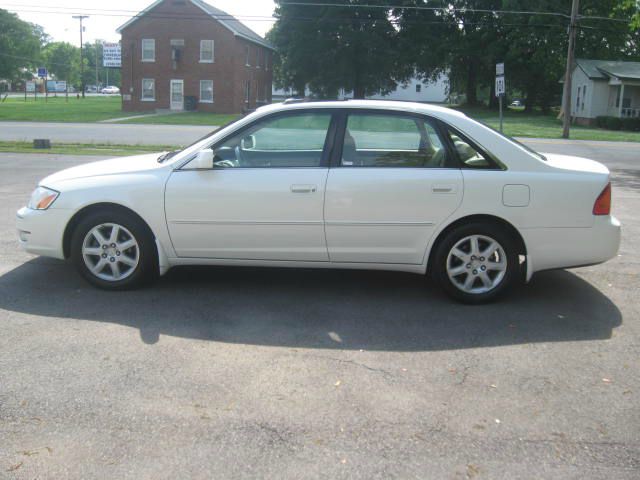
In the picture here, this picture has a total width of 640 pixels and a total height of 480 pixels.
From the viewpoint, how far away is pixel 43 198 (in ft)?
19.0

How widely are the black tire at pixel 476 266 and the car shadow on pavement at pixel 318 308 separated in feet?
0.40

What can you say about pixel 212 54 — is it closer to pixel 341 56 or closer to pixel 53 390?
pixel 341 56

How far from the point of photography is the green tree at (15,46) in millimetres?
86188

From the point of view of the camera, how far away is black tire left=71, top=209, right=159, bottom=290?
5641 mm

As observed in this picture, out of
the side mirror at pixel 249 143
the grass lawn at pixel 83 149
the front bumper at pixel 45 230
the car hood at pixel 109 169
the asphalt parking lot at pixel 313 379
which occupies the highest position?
the side mirror at pixel 249 143

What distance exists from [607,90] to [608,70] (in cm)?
130

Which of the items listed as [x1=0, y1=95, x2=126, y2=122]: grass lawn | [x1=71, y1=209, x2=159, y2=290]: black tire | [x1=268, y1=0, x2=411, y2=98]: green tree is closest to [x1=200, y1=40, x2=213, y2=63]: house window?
[x1=0, y1=95, x2=126, y2=122]: grass lawn

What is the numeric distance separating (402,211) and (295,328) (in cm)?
128

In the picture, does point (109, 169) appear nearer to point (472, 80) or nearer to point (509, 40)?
point (509, 40)

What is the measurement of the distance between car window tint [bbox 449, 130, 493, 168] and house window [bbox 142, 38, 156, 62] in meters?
48.6

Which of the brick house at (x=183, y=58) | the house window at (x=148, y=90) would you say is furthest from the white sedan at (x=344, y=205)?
the house window at (x=148, y=90)

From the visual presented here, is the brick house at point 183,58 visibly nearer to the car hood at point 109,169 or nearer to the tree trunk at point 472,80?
the tree trunk at point 472,80

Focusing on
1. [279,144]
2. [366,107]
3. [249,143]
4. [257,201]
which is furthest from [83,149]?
[366,107]

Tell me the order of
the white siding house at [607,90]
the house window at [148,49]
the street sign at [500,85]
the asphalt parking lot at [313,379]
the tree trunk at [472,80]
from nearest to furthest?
the asphalt parking lot at [313,379], the street sign at [500,85], the white siding house at [607,90], the house window at [148,49], the tree trunk at [472,80]
